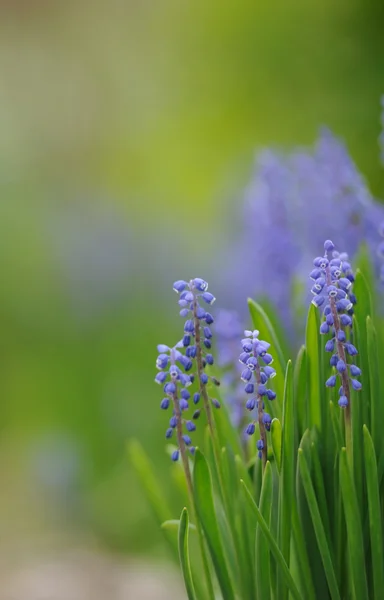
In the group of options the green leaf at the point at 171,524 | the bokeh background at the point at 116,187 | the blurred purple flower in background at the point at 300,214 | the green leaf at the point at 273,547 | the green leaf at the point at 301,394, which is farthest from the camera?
the bokeh background at the point at 116,187

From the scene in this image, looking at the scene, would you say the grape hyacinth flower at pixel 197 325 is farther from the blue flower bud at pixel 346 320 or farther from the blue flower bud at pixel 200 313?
the blue flower bud at pixel 346 320

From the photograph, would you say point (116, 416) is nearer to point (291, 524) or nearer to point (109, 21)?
point (291, 524)

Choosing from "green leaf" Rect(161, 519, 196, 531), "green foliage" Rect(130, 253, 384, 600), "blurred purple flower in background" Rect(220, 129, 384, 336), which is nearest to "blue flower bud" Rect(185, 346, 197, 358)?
"green foliage" Rect(130, 253, 384, 600)

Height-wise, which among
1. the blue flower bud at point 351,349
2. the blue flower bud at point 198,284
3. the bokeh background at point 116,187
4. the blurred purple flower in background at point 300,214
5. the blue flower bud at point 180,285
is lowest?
the blue flower bud at point 351,349

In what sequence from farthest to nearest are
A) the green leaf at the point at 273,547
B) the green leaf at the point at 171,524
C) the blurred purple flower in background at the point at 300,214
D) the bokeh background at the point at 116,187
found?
the bokeh background at the point at 116,187 < the blurred purple flower in background at the point at 300,214 < the green leaf at the point at 171,524 < the green leaf at the point at 273,547

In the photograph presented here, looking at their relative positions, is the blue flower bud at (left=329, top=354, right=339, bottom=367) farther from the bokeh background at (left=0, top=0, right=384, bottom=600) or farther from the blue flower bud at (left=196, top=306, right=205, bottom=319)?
the bokeh background at (left=0, top=0, right=384, bottom=600)

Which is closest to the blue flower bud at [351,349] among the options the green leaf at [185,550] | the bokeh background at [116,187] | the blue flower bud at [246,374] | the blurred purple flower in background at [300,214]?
the blue flower bud at [246,374]

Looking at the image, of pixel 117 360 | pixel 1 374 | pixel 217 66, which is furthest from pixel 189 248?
pixel 217 66
